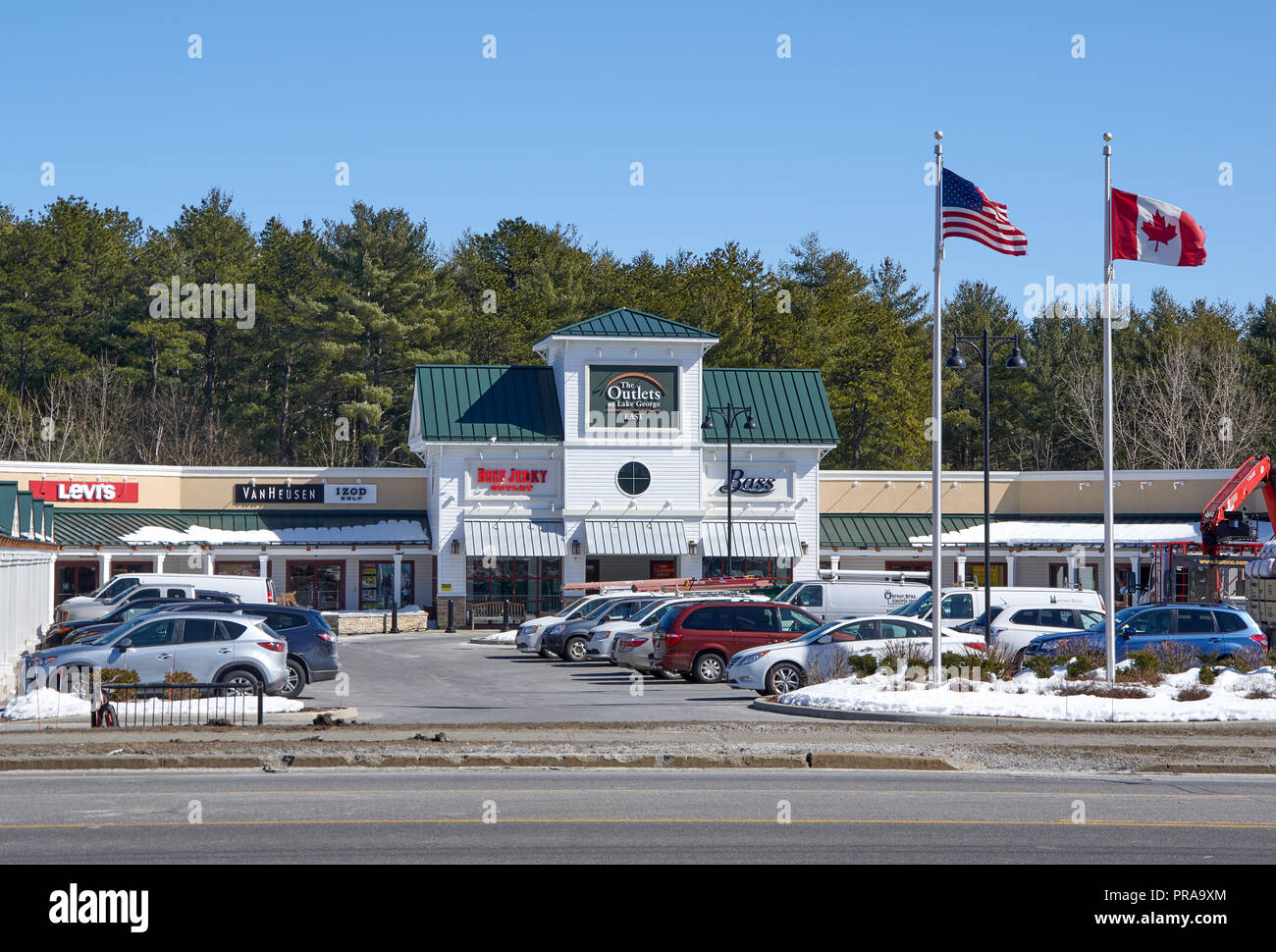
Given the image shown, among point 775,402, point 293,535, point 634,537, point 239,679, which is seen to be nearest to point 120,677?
point 239,679

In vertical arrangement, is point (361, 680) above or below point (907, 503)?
below

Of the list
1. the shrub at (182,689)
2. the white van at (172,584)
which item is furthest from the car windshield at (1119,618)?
the white van at (172,584)

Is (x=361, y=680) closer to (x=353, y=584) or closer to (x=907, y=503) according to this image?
(x=353, y=584)

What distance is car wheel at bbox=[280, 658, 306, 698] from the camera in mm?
25438

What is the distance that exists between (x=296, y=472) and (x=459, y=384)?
757 centimetres

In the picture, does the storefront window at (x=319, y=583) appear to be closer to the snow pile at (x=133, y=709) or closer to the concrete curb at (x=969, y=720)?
the snow pile at (x=133, y=709)

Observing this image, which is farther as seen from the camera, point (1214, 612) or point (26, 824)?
point (1214, 612)

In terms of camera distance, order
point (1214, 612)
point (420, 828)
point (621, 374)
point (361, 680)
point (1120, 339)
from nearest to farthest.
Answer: point (420, 828) → point (1214, 612) → point (361, 680) → point (621, 374) → point (1120, 339)

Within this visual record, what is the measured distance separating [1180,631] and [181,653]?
18386 millimetres

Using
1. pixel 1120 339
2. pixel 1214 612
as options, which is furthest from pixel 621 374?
pixel 1120 339

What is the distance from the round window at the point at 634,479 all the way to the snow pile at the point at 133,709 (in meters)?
33.4

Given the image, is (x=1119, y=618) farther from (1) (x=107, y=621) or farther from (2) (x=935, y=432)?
(1) (x=107, y=621)

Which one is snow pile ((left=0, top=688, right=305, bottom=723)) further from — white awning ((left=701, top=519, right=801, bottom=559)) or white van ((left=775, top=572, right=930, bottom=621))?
white awning ((left=701, top=519, right=801, bottom=559))

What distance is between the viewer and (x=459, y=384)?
186 feet
